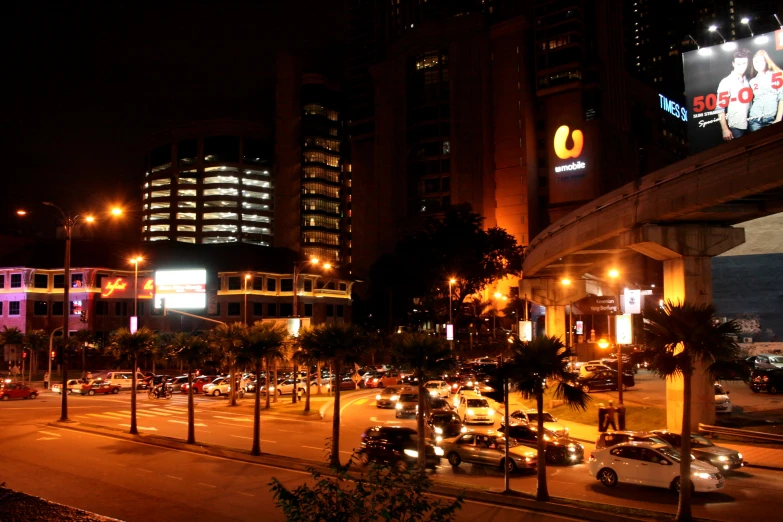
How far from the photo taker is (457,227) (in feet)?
331

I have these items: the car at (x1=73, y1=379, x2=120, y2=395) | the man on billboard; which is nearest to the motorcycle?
the car at (x1=73, y1=379, x2=120, y2=395)

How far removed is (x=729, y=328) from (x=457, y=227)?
84.4 metres

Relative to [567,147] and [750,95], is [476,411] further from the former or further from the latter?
[567,147]

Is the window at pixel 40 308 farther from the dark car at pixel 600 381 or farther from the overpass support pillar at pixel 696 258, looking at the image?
the overpass support pillar at pixel 696 258

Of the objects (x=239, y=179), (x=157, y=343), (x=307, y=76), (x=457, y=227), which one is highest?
(x=307, y=76)

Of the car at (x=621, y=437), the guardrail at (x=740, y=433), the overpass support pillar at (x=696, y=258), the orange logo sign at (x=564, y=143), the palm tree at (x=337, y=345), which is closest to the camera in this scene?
the car at (x=621, y=437)

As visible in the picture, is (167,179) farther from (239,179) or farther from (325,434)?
(325,434)

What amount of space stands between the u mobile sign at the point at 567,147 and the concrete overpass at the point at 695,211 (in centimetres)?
8286

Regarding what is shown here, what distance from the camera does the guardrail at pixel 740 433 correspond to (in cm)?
2647

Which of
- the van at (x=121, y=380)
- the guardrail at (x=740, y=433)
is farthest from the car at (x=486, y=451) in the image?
the van at (x=121, y=380)

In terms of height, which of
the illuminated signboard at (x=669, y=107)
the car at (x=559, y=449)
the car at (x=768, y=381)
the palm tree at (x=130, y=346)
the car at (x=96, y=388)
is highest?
the illuminated signboard at (x=669, y=107)

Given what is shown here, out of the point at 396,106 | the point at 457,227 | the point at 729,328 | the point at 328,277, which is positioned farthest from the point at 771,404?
the point at 396,106

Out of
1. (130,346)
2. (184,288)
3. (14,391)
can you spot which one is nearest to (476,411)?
(130,346)

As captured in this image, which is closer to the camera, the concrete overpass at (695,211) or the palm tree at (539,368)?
the palm tree at (539,368)
